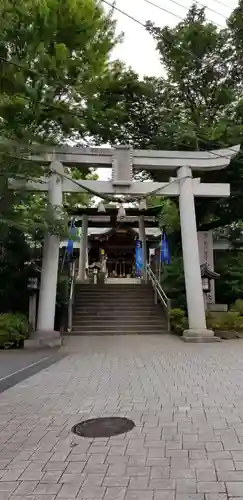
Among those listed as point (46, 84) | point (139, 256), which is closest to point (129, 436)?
point (46, 84)

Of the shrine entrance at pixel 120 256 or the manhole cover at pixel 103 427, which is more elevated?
the shrine entrance at pixel 120 256

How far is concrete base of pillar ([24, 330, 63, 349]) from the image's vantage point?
1184cm

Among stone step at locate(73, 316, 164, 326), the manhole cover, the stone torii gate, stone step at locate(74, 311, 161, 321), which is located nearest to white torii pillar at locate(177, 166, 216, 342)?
the stone torii gate

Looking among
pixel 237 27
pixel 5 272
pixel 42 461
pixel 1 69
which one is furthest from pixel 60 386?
pixel 237 27

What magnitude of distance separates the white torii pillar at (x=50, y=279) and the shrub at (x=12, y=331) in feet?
1.28

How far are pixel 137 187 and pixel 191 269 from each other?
3269mm

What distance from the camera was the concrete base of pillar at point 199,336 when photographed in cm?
1264

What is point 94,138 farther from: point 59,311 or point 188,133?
point 59,311

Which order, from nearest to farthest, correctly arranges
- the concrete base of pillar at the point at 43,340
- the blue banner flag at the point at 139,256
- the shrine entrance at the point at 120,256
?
the concrete base of pillar at the point at 43,340
the blue banner flag at the point at 139,256
the shrine entrance at the point at 120,256

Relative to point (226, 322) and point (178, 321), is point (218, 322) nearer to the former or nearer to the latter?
point (226, 322)

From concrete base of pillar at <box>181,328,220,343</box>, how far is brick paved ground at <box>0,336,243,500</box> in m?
3.99

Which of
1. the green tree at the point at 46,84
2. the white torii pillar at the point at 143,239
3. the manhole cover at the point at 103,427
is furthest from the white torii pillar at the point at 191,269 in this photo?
the white torii pillar at the point at 143,239

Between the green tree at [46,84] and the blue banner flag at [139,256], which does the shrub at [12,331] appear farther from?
the blue banner flag at [139,256]

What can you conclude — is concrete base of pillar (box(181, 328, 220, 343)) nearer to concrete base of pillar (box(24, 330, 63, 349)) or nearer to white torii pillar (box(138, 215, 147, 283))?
concrete base of pillar (box(24, 330, 63, 349))
